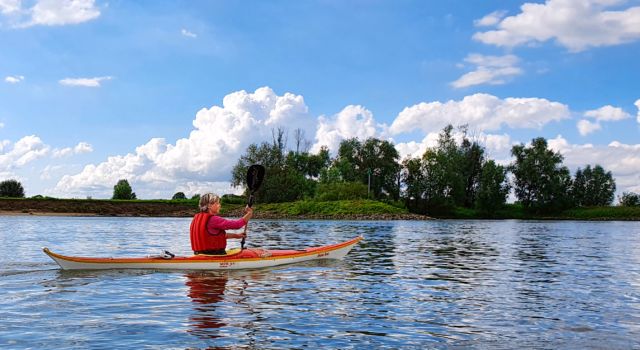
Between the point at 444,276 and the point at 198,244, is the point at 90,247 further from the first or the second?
the point at 444,276

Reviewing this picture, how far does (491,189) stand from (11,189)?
82.2 metres

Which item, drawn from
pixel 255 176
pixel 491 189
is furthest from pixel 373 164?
pixel 255 176

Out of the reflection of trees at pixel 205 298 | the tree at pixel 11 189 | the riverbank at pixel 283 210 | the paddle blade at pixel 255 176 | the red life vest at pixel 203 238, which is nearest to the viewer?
the reflection of trees at pixel 205 298

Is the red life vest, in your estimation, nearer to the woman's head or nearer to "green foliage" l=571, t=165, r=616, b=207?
the woman's head

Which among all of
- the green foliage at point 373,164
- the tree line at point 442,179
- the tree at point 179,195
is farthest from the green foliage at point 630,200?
the tree at point 179,195

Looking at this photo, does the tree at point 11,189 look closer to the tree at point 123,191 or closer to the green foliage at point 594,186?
the tree at point 123,191

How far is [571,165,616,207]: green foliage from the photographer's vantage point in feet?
361

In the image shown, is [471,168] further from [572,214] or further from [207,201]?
[207,201]

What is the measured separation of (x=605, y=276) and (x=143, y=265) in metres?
11.9

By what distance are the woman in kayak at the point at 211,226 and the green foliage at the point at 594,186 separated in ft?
349

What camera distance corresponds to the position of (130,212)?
89.3m

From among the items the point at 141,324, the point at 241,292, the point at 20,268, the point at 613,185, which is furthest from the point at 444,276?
the point at 613,185

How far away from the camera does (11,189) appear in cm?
10031

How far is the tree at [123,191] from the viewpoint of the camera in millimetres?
104000
